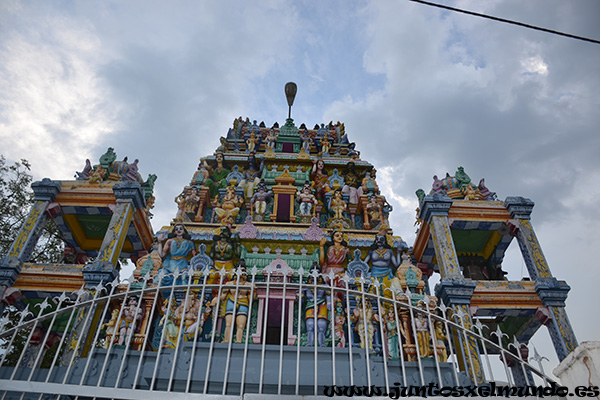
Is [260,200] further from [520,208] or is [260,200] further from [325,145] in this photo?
[520,208]

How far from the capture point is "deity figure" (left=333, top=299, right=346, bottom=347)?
10.6m

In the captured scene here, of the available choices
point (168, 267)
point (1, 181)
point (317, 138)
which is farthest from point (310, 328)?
point (1, 181)

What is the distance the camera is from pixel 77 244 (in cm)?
1565

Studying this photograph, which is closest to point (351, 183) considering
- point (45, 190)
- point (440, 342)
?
point (440, 342)

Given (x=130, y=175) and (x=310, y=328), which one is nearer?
(x=310, y=328)

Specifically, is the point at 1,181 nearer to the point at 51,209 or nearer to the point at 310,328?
the point at 51,209

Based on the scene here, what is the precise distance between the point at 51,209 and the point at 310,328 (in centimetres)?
921

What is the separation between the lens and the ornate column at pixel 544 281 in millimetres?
10891

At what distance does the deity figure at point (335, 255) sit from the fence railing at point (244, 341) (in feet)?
3.33

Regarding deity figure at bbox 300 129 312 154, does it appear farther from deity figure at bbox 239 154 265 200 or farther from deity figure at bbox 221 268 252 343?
deity figure at bbox 221 268 252 343

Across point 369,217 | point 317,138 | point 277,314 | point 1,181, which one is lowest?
point 277,314

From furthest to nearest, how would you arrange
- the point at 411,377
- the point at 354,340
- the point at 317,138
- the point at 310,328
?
the point at 317,138 < the point at 354,340 < the point at 310,328 < the point at 411,377

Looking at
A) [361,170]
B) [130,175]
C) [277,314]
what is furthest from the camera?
[361,170]

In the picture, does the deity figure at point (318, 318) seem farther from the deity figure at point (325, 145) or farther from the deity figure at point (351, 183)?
the deity figure at point (325, 145)
